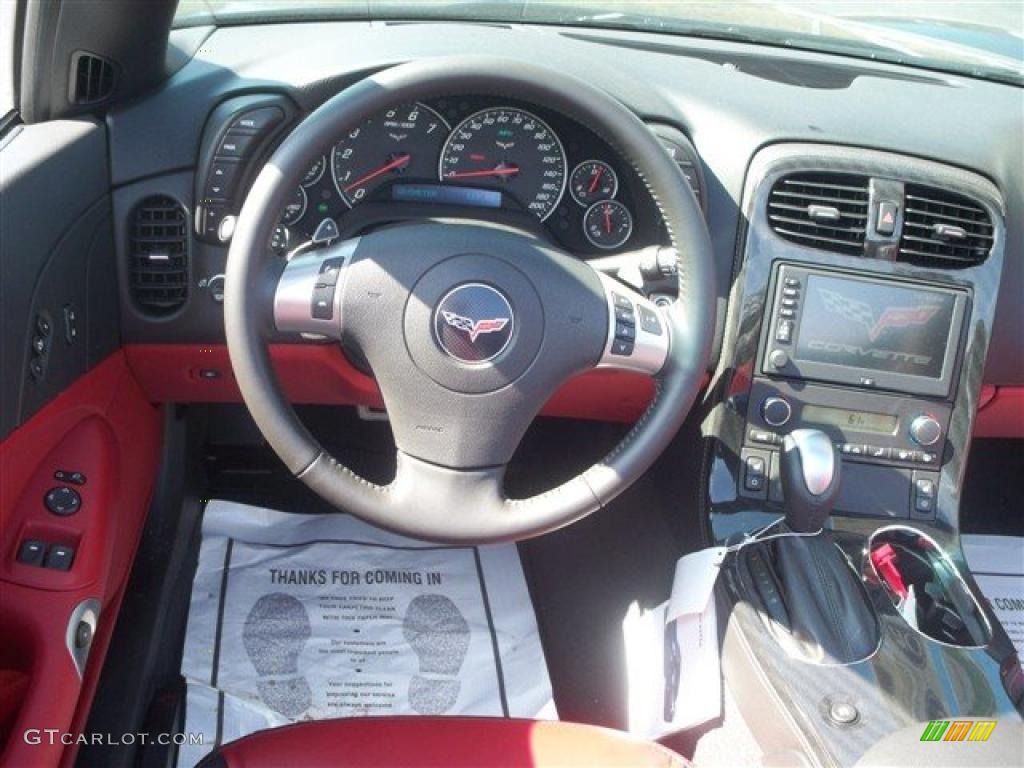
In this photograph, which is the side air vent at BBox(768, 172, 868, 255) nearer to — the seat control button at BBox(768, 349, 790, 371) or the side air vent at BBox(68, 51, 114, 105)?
the seat control button at BBox(768, 349, 790, 371)

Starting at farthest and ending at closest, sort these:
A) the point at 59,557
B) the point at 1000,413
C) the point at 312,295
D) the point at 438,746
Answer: the point at 1000,413, the point at 59,557, the point at 312,295, the point at 438,746

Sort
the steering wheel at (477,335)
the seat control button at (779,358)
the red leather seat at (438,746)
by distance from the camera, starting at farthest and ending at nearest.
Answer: the seat control button at (779,358) → the steering wheel at (477,335) → the red leather seat at (438,746)

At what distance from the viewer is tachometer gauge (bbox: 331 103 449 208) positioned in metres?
1.55

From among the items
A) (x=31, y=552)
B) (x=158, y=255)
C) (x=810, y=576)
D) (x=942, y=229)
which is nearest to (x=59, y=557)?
(x=31, y=552)

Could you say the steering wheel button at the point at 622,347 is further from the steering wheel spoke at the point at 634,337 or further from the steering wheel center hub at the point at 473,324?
the steering wheel center hub at the point at 473,324

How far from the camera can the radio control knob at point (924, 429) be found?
5.40 ft

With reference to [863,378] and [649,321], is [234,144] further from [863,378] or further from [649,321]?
[863,378]

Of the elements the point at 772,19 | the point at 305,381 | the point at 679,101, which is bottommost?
the point at 305,381

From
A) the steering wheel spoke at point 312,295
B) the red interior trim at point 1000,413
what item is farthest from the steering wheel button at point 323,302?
the red interior trim at point 1000,413

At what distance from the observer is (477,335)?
1339 mm

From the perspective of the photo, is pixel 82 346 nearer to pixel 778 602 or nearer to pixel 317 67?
pixel 317 67

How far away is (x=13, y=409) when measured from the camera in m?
1.31

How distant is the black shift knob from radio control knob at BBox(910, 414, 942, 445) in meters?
0.20

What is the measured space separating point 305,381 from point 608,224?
0.52 meters
